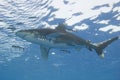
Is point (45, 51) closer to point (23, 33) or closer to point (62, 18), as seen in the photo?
point (23, 33)

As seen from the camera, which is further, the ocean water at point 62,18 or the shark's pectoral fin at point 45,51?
the ocean water at point 62,18

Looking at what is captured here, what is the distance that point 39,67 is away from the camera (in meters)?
43.4

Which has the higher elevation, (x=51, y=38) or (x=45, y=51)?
(x=51, y=38)

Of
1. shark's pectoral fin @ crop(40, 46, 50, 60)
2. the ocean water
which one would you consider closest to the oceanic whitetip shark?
shark's pectoral fin @ crop(40, 46, 50, 60)

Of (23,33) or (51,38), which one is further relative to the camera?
(51,38)

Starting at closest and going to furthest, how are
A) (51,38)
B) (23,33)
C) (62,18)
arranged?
(23,33) < (51,38) < (62,18)

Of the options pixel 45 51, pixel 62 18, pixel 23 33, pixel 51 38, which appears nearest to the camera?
pixel 23 33

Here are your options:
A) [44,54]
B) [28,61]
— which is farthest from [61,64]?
[44,54]

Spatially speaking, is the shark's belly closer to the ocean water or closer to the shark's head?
the shark's head

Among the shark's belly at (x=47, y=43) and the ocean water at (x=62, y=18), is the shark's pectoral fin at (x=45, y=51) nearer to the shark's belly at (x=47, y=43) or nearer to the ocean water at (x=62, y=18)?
the shark's belly at (x=47, y=43)

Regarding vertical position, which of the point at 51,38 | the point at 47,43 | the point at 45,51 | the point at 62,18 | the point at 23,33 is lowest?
the point at 62,18

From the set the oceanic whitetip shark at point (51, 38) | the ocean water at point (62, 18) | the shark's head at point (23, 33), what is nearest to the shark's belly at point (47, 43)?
the oceanic whitetip shark at point (51, 38)

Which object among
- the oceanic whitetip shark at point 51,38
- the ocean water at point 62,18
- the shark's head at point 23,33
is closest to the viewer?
the shark's head at point 23,33

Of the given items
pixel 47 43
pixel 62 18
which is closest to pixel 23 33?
pixel 47 43
